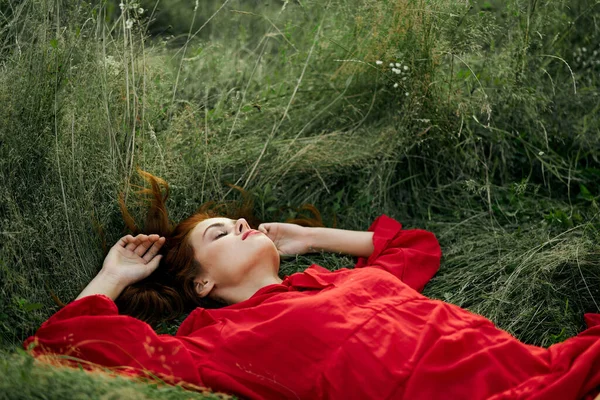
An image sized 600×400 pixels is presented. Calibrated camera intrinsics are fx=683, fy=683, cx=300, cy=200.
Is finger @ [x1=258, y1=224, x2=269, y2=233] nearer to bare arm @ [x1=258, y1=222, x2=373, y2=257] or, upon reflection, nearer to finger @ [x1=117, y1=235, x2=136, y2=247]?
bare arm @ [x1=258, y1=222, x2=373, y2=257]

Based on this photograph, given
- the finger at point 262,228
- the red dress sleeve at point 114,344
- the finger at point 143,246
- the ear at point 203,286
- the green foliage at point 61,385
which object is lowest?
the ear at point 203,286

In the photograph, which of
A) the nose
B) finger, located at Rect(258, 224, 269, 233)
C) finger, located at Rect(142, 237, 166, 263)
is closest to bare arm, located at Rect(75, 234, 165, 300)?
finger, located at Rect(142, 237, 166, 263)

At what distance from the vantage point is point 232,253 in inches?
115

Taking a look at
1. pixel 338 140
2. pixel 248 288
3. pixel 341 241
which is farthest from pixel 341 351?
pixel 338 140

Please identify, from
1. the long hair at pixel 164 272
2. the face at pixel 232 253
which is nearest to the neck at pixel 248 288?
the face at pixel 232 253

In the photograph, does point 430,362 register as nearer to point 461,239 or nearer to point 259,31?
point 461,239

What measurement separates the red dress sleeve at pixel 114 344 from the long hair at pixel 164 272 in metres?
0.36

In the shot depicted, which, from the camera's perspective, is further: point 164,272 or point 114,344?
point 164,272

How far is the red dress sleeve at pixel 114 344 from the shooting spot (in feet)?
8.04

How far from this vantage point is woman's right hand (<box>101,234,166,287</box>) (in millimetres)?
2922

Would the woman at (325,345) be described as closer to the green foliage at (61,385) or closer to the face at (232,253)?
the face at (232,253)

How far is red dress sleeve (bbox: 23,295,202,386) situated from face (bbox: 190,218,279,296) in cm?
46

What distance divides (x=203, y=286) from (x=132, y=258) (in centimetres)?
34

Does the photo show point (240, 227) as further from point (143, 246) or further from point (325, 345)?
point (325, 345)
